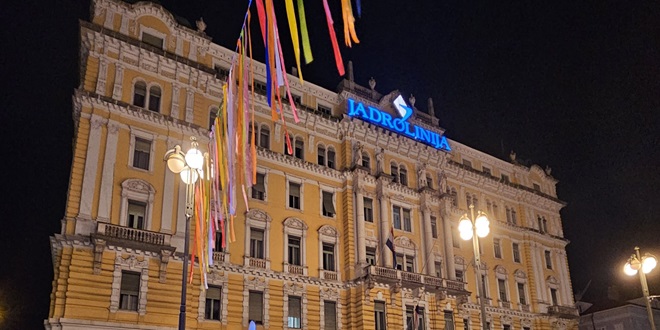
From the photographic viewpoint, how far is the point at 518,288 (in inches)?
1978

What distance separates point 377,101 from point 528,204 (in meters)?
20.5

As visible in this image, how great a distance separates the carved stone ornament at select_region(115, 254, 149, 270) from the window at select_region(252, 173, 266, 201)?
859 centimetres

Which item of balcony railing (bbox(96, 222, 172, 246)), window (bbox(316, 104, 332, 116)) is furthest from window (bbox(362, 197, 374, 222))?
balcony railing (bbox(96, 222, 172, 246))

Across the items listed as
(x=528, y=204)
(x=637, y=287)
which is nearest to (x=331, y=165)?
(x=528, y=204)

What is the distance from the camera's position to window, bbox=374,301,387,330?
123 feet

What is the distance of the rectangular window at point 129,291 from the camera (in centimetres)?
2919

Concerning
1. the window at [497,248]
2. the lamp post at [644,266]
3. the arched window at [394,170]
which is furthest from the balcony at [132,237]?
the window at [497,248]

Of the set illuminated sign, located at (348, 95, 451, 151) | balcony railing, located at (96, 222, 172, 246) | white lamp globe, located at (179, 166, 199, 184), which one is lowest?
white lamp globe, located at (179, 166, 199, 184)

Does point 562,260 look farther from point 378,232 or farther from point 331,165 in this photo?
point 331,165

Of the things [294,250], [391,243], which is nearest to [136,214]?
[294,250]

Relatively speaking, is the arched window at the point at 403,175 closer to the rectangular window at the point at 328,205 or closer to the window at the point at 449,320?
the rectangular window at the point at 328,205

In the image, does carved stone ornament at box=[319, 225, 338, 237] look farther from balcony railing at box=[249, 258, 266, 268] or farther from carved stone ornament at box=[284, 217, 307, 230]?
balcony railing at box=[249, 258, 266, 268]

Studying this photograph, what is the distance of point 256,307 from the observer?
111 feet

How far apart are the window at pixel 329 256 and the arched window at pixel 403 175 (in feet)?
29.9
